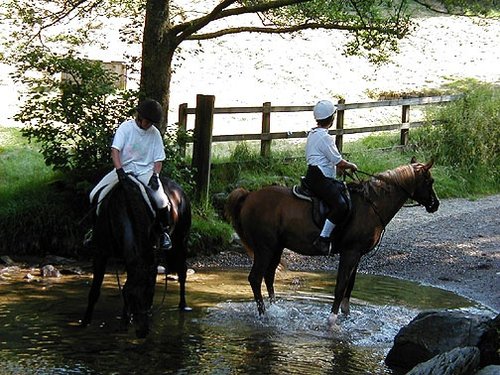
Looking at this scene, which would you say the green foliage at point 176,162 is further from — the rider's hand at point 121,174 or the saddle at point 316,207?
the rider's hand at point 121,174

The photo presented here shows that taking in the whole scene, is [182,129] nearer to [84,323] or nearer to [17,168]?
[17,168]

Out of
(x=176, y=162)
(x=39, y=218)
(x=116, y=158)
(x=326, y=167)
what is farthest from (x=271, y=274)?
(x=39, y=218)

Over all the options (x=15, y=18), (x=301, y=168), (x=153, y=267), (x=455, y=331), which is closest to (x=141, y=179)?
(x=153, y=267)

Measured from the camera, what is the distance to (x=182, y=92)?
27094 mm

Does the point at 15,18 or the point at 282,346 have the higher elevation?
the point at 15,18

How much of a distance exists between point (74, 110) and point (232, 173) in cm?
421

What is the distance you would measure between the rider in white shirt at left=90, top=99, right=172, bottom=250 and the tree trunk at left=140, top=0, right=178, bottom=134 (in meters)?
4.81

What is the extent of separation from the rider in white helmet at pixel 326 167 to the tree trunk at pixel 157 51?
4.88m

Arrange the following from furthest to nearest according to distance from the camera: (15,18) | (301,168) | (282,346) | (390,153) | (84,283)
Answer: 1. (390,153)
2. (301,168)
3. (15,18)
4. (84,283)
5. (282,346)

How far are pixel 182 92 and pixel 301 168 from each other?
9042 mm

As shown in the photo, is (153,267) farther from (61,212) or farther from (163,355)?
(61,212)

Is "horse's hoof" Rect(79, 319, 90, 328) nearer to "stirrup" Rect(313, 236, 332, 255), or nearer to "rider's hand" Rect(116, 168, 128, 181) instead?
"rider's hand" Rect(116, 168, 128, 181)

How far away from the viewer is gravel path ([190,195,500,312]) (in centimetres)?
1434

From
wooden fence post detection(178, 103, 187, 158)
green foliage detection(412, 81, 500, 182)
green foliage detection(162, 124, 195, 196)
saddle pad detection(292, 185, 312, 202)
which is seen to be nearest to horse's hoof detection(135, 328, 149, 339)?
saddle pad detection(292, 185, 312, 202)
